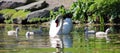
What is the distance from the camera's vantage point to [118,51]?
12812 millimetres

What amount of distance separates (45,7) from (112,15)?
1063cm

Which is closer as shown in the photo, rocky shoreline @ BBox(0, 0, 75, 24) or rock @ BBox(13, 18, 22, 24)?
rocky shoreline @ BBox(0, 0, 75, 24)

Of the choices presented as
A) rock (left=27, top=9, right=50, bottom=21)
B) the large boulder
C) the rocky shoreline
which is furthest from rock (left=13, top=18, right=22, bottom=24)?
the large boulder

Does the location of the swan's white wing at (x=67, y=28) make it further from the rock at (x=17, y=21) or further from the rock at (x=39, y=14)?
the rock at (x=17, y=21)

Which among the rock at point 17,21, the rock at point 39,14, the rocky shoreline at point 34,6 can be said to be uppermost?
the rocky shoreline at point 34,6

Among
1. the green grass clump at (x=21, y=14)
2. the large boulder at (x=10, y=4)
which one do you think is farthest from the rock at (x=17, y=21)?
the large boulder at (x=10, y=4)

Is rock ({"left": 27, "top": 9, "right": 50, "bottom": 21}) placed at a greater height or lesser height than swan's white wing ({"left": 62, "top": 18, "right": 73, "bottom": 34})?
greater

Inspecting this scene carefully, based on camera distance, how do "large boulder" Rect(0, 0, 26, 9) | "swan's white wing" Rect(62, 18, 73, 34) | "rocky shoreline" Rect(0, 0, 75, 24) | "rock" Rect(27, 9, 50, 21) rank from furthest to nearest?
"large boulder" Rect(0, 0, 26, 9) → "rocky shoreline" Rect(0, 0, 75, 24) → "rock" Rect(27, 9, 50, 21) → "swan's white wing" Rect(62, 18, 73, 34)

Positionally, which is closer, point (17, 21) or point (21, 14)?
point (17, 21)

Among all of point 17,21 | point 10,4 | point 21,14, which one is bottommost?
point 17,21

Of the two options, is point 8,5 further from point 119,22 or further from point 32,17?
point 119,22

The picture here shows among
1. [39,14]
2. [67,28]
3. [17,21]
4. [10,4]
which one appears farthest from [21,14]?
[67,28]

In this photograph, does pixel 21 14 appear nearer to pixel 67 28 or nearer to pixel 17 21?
pixel 17 21

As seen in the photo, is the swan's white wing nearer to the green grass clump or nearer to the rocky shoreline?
the rocky shoreline
